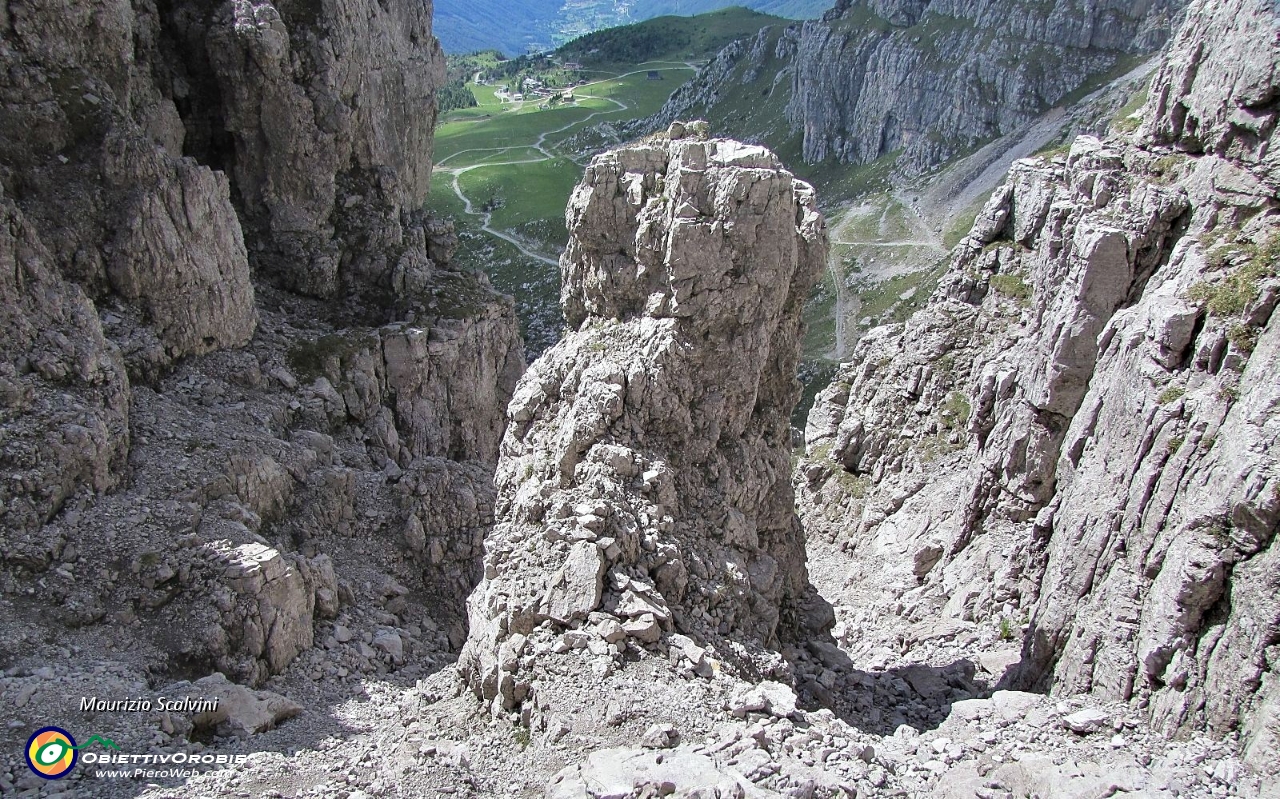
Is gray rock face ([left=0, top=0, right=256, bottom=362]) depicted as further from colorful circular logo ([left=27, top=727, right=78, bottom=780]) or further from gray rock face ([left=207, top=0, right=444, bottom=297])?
colorful circular logo ([left=27, top=727, right=78, bottom=780])

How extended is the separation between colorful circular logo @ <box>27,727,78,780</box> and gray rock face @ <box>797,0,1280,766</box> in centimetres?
2674

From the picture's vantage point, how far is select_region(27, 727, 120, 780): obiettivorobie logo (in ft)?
72.0

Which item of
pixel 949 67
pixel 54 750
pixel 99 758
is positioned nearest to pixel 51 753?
pixel 54 750

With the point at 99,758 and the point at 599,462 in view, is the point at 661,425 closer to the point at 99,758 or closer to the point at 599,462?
the point at 599,462

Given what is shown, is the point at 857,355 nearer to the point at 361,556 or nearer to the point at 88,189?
the point at 361,556

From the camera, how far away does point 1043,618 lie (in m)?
26.9

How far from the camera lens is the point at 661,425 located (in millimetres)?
26312

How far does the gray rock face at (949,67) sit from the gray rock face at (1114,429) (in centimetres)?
12136

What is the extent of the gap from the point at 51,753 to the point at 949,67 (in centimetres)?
17542

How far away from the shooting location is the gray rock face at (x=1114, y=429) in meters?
19.8

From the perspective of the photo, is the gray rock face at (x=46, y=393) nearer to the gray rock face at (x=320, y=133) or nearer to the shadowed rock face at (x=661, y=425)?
the gray rock face at (x=320, y=133)

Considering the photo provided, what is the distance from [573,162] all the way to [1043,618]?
165592 mm

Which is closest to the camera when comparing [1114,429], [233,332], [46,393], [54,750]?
[54,750]

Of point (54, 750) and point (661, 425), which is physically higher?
point (661, 425)
